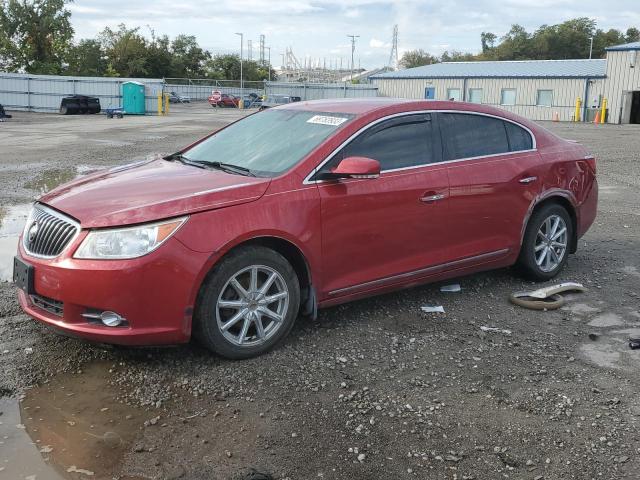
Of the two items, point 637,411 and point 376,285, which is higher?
point 376,285

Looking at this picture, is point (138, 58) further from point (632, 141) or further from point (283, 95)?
point (632, 141)

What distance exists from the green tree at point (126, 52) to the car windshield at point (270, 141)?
83440 millimetres

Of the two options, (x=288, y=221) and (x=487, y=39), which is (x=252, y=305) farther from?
(x=487, y=39)

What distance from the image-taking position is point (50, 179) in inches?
487

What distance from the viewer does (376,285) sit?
4.93m

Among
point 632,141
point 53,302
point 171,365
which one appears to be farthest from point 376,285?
point 632,141

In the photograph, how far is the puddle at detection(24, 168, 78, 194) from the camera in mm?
11383

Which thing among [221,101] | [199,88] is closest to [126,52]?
[199,88]

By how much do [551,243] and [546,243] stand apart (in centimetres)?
7

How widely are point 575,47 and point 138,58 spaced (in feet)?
206

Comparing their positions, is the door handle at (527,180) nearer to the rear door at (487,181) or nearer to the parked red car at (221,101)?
the rear door at (487,181)

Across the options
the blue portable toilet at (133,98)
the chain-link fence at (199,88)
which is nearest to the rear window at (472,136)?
the blue portable toilet at (133,98)

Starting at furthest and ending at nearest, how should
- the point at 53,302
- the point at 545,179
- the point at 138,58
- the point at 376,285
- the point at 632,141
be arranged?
1. the point at 138,58
2. the point at 632,141
3. the point at 545,179
4. the point at 376,285
5. the point at 53,302

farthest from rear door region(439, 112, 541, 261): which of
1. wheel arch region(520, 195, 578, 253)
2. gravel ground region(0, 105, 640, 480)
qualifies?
gravel ground region(0, 105, 640, 480)
